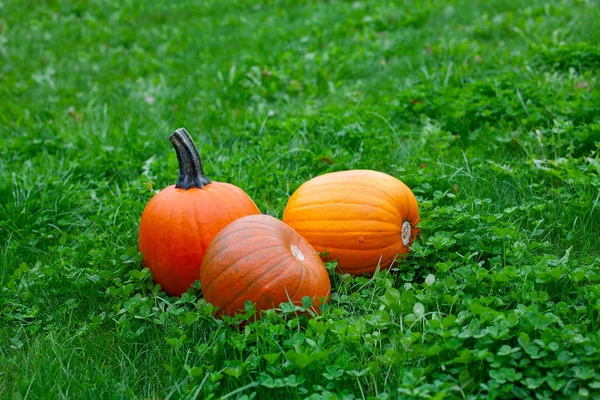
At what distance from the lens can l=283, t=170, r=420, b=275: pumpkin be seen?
3.04 meters

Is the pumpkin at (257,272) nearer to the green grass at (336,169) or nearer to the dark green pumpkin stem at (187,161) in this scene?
the green grass at (336,169)

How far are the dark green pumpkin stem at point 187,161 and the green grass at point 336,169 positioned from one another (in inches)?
18.9

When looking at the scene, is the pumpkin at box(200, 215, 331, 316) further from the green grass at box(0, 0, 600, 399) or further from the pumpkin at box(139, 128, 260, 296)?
the pumpkin at box(139, 128, 260, 296)

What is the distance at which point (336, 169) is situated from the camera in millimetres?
4059

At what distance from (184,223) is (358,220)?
0.84m

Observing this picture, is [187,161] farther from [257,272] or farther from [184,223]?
[257,272]

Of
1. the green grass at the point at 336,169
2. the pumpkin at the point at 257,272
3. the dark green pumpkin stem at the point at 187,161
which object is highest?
the dark green pumpkin stem at the point at 187,161

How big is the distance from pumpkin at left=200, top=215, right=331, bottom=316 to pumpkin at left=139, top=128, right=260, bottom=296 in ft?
0.94

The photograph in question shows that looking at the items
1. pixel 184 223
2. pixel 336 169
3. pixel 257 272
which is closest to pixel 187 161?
pixel 184 223

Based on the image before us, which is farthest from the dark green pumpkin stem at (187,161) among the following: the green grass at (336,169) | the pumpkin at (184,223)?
the green grass at (336,169)

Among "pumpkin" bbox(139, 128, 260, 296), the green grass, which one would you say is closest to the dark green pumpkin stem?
"pumpkin" bbox(139, 128, 260, 296)

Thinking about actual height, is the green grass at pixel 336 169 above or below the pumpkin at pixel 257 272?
below

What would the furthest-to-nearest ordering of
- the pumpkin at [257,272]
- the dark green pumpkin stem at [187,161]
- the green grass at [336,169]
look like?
the dark green pumpkin stem at [187,161] → the pumpkin at [257,272] → the green grass at [336,169]

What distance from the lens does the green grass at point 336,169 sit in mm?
2338
